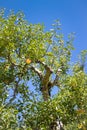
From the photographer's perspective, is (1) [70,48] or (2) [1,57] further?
(1) [70,48]

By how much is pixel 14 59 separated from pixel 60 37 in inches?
134

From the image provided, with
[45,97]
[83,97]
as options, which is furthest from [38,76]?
[83,97]

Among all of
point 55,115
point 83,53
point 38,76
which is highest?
point 83,53

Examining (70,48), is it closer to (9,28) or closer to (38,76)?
(38,76)

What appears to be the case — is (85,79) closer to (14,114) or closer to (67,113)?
(67,113)

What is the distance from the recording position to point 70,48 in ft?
67.1

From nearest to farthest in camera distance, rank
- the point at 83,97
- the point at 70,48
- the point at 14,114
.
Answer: the point at 14,114 < the point at 83,97 < the point at 70,48

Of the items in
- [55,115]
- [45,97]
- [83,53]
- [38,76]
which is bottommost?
[55,115]

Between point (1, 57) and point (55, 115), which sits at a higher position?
point (1, 57)

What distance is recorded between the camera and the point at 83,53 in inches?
832

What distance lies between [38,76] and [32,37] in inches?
93.5

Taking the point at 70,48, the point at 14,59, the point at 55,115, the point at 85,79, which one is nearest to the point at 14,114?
the point at 55,115

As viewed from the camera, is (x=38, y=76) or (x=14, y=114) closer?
(x=14, y=114)

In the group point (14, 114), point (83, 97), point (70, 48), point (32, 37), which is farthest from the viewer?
point (70, 48)
